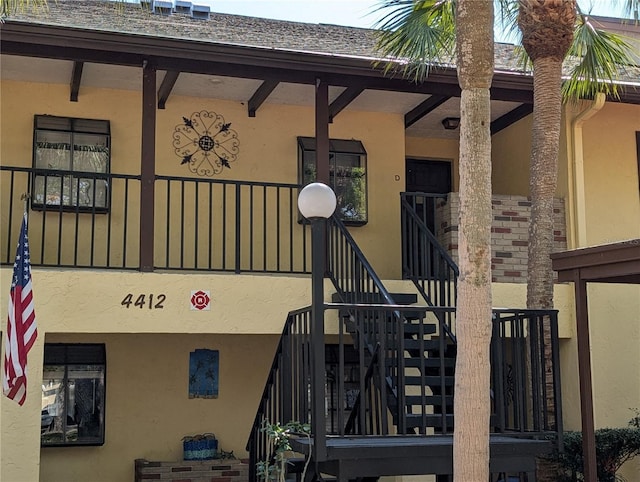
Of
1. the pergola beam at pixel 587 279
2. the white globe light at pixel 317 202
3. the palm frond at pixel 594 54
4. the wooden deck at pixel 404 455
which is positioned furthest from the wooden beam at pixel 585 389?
the palm frond at pixel 594 54

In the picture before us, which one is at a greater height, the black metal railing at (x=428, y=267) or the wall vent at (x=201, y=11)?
the wall vent at (x=201, y=11)

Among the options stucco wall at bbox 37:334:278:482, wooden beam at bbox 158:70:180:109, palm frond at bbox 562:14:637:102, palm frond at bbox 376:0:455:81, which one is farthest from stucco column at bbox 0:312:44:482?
palm frond at bbox 562:14:637:102

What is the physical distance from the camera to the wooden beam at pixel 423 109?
11733 mm

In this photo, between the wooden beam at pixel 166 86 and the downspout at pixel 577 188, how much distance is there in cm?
504

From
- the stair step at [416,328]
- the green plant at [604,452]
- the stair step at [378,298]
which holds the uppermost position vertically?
the stair step at [378,298]

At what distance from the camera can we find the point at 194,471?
1089 centimetres

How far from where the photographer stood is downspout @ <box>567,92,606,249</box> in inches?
449

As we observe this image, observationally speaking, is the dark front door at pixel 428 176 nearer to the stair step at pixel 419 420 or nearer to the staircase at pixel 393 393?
the staircase at pixel 393 393

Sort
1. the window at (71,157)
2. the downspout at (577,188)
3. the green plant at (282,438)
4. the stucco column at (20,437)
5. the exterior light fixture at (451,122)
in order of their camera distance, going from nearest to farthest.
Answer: the green plant at (282,438), the stucco column at (20,437), the window at (71,157), the downspout at (577,188), the exterior light fixture at (451,122)

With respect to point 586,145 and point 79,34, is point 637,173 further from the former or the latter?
point 79,34

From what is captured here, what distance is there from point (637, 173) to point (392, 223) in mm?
3376

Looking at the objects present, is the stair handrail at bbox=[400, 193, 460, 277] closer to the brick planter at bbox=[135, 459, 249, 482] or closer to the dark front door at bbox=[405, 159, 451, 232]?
the dark front door at bbox=[405, 159, 451, 232]

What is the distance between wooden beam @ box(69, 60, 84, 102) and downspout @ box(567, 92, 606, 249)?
20.0ft

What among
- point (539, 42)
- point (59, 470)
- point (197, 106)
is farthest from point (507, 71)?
point (59, 470)
